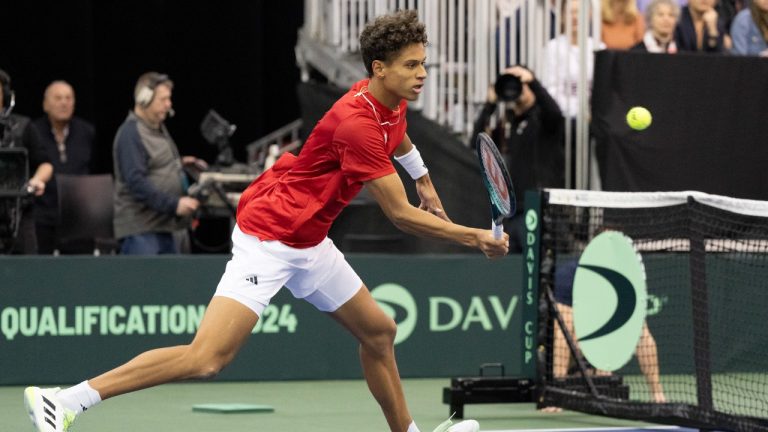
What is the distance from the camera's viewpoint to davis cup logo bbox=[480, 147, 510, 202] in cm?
627

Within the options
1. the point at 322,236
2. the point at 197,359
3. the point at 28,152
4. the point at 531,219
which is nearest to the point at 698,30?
the point at 531,219

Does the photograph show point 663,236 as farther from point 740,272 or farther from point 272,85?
point 272,85

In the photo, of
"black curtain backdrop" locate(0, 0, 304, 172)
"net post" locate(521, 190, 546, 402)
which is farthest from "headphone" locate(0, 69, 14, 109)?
"net post" locate(521, 190, 546, 402)

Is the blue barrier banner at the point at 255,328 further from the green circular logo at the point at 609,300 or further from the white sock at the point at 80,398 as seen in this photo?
the white sock at the point at 80,398

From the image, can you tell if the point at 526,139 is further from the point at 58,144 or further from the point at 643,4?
the point at 58,144

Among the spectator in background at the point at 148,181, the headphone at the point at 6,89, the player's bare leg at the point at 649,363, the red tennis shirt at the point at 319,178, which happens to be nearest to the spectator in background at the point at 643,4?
the spectator in background at the point at 148,181

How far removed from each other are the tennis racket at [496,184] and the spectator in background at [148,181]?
4.35 metres

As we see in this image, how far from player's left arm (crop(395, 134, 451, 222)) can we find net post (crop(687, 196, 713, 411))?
1.68m

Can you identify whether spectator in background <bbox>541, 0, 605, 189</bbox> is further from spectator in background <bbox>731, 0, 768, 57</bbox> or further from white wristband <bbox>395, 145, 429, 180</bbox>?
white wristband <bbox>395, 145, 429, 180</bbox>

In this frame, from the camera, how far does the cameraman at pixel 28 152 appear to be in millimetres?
10328

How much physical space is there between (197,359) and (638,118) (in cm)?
484

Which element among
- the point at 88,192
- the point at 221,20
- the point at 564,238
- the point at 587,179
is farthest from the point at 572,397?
the point at 221,20

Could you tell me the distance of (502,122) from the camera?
11008 millimetres

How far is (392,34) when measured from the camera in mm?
6391
